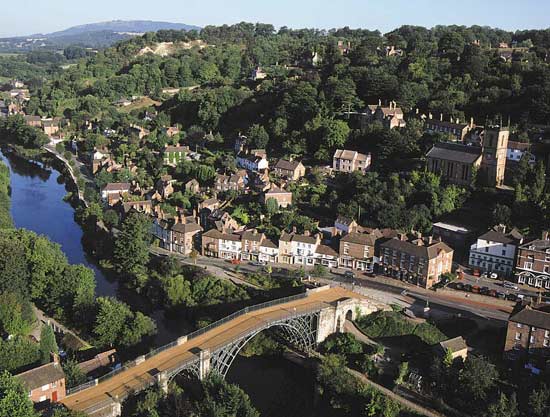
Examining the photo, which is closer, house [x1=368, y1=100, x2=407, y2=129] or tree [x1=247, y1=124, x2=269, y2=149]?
house [x1=368, y1=100, x2=407, y2=129]

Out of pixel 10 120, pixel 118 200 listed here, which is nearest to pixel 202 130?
pixel 118 200

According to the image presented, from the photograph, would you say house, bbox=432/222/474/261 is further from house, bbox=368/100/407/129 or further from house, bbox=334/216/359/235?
house, bbox=368/100/407/129

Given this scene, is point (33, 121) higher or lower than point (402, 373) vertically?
higher

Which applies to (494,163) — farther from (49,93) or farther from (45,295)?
(49,93)

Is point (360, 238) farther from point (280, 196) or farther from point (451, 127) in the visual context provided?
point (451, 127)

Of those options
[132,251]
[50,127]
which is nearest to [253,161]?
[132,251]

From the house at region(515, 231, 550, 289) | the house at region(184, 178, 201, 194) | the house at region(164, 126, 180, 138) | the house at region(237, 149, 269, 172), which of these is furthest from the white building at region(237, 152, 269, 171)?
the house at region(515, 231, 550, 289)
